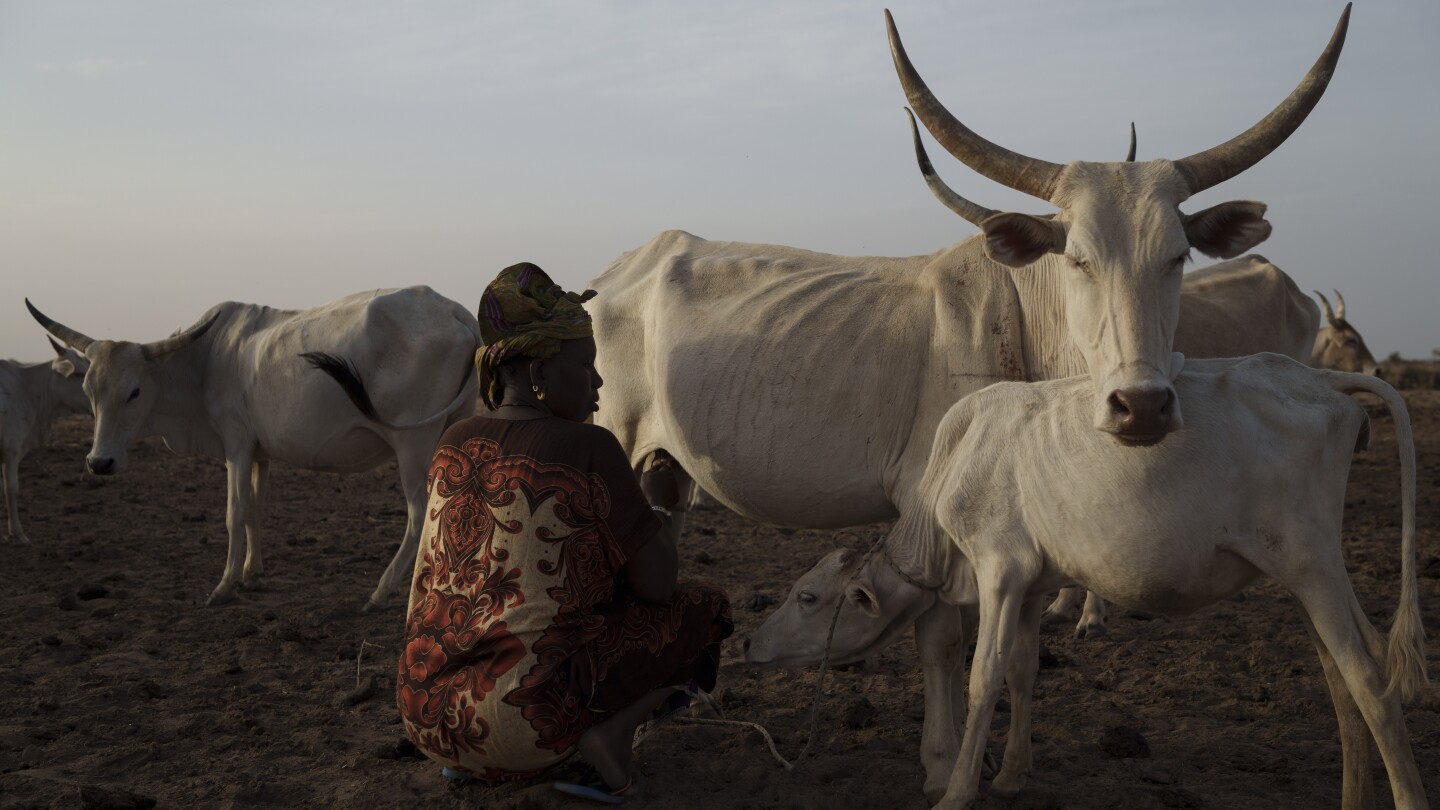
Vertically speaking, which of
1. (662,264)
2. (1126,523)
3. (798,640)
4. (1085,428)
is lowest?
(798,640)

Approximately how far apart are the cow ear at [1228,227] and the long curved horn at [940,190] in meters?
0.75

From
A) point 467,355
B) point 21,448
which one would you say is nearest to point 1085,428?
point 467,355

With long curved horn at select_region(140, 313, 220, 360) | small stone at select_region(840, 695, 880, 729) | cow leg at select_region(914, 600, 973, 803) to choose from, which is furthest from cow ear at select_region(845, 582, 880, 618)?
long curved horn at select_region(140, 313, 220, 360)

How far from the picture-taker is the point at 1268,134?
12.9 ft

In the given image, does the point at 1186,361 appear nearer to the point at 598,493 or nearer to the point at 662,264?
the point at 598,493

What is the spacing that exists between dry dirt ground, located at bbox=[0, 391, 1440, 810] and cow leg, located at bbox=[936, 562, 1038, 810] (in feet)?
1.38

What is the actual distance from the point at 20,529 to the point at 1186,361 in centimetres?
894

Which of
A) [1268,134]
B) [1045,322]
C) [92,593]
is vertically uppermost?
[1268,134]

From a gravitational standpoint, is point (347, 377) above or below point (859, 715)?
above

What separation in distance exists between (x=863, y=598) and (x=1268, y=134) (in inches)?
84.6

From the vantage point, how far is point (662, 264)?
6.09 meters

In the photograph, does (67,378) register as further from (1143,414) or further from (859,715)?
(1143,414)

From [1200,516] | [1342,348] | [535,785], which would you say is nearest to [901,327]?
[1200,516]

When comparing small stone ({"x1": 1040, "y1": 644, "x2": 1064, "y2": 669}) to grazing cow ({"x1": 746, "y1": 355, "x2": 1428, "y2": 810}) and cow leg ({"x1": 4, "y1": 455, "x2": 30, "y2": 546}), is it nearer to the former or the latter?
grazing cow ({"x1": 746, "y1": 355, "x2": 1428, "y2": 810})
